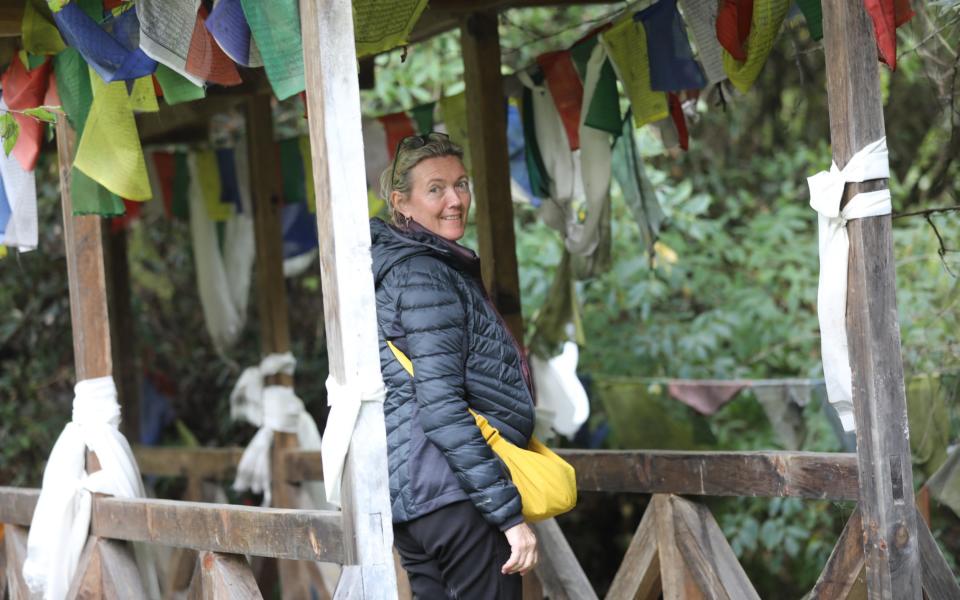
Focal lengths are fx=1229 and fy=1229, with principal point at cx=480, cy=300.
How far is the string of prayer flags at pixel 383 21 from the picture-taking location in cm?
323

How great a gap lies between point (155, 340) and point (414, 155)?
16.9 feet

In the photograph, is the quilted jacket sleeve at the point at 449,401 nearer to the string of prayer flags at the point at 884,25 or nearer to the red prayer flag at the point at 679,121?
the string of prayer flags at the point at 884,25

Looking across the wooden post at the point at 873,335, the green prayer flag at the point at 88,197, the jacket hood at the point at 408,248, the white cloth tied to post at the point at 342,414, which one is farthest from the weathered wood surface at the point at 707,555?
the green prayer flag at the point at 88,197

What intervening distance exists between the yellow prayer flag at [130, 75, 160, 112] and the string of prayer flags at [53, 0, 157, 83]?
0.20 meters

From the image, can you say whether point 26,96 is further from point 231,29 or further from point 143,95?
point 231,29

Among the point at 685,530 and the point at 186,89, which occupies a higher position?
the point at 186,89

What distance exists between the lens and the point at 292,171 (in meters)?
5.96

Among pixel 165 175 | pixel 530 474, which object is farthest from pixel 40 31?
pixel 165 175

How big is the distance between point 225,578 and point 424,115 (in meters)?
2.60

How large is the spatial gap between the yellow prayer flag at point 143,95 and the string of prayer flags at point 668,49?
1585mm

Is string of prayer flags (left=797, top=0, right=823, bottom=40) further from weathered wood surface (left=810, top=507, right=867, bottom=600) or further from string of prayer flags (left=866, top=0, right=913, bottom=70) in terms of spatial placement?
weathered wood surface (left=810, top=507, right=867, bottom=600)

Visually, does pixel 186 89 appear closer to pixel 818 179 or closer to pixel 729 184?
pixel 818 179

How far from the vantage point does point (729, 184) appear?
873 cm

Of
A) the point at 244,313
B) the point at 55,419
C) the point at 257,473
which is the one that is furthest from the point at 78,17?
the point at 55,419
